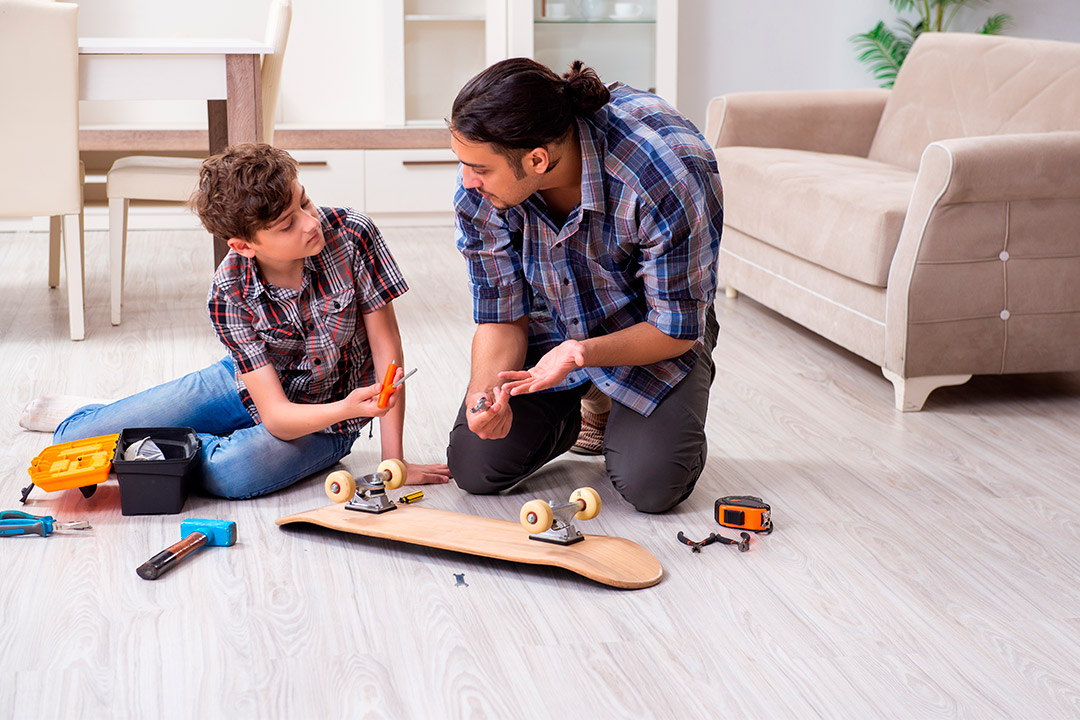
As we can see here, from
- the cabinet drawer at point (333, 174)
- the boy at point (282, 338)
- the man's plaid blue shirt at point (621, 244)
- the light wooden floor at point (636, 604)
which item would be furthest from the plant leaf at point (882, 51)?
the boy at point (282, 338)

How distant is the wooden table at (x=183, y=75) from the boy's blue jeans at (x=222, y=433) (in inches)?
41.3

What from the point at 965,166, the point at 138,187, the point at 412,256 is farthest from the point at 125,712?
the point at 412,256

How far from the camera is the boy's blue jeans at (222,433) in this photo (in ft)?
6.11

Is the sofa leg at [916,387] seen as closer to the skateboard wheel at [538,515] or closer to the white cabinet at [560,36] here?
the skateboard wheel at [538,515]

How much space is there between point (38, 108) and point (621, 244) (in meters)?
1.77

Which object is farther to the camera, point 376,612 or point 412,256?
point 412,256

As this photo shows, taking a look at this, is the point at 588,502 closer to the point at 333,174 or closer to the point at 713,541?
the point at 713,541

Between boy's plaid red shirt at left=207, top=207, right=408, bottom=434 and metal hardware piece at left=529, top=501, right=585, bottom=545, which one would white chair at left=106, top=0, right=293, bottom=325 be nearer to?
boy's plaid red shirt at left=207, top=207, right=408, bottom=434

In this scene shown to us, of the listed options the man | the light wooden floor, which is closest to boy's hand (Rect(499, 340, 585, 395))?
the man

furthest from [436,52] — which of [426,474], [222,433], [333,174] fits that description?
[426,474]

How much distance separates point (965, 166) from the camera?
2240 millimetres

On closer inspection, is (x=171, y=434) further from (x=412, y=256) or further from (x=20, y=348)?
(x=412, y=256)

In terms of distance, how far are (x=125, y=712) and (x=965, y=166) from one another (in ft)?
5.98

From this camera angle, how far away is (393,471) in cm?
177
